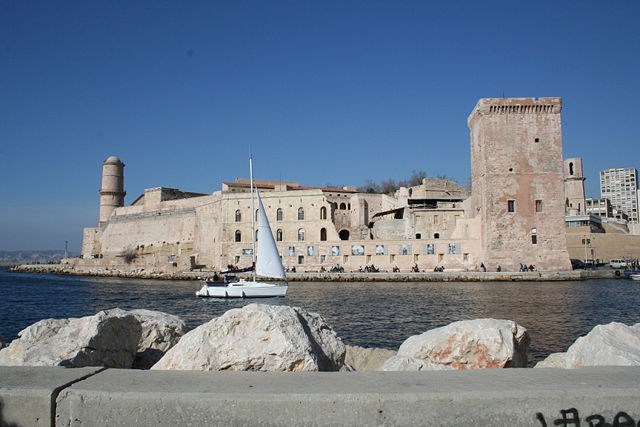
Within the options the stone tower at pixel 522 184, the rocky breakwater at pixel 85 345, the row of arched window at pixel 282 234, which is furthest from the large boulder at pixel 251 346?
the row of arched window at pixel 282 234

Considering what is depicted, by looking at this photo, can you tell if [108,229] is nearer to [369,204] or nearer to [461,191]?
[369,204]

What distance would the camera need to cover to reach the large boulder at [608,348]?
4.13 metres

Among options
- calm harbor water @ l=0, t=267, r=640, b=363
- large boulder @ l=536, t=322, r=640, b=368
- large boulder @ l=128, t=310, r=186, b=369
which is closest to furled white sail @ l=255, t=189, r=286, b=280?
calm harbor water @ l=0, t=267, r=640, b=363

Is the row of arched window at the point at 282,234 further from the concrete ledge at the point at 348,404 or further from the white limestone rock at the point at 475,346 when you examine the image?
the concrete ledge at the point at 348,404

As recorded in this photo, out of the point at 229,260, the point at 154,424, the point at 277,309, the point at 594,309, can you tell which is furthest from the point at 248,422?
the point at 229,260

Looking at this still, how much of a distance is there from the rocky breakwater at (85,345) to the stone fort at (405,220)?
106ft

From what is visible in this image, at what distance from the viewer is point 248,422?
2168 mm

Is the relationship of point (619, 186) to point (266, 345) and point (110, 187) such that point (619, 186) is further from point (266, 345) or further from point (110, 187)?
point (266, 345)

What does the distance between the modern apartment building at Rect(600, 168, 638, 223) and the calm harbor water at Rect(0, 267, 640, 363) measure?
107567mm

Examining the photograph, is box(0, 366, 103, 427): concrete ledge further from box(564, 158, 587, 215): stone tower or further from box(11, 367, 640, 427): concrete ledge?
box(564, 158, 587, 215): stone tower

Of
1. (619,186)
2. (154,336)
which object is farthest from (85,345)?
(619,186)

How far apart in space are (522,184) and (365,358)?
101ft

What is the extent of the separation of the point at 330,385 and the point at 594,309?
19.2 metres

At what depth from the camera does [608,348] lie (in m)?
4.26
